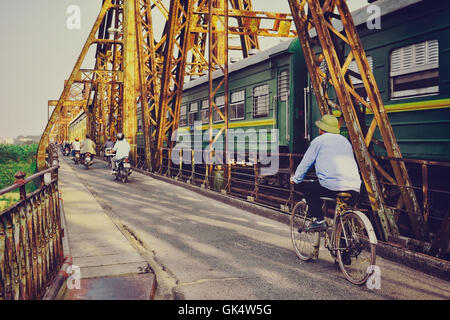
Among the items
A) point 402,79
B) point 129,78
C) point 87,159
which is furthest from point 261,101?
point 87,159

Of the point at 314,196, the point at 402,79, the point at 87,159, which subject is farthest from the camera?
the point at 87,159

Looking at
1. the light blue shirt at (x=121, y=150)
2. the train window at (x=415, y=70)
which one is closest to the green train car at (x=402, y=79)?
the train window at (x=415, y=70)

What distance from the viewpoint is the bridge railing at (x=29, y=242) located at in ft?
9.95

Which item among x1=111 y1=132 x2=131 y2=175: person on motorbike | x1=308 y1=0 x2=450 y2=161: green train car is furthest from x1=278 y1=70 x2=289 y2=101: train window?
x1=111 y1=132 x2=131 y2=175: person on motorbike

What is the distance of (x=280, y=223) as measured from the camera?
8.01 meters

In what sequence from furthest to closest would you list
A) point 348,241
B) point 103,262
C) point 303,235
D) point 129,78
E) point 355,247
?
point 129,78
point 303,235
point 103,262
point 348,241
point 355,247

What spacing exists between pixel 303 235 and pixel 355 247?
1047 mm

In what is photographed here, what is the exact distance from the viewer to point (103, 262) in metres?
4.93

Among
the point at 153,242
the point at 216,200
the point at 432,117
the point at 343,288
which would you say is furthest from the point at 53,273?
the point at 216,200

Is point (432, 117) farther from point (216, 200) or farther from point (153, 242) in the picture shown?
point (216, 200)

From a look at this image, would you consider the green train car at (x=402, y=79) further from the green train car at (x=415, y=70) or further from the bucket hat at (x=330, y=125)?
the bucket hat at (x=330, y=125)

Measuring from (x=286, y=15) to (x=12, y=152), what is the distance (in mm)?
28325

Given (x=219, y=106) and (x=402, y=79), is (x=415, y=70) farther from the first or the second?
(x=219, y=106)

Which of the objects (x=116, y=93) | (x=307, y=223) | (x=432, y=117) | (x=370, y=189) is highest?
(x=116, y=93)
